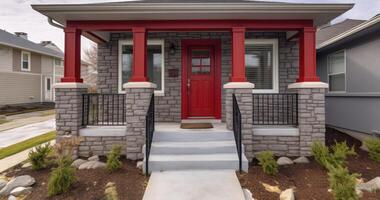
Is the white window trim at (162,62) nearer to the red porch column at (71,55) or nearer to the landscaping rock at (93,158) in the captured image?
the red porch column at (71,55)

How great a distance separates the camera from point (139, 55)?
5.13 metres

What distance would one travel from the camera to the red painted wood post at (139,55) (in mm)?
5098

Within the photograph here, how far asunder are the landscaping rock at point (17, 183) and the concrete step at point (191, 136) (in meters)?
2.17

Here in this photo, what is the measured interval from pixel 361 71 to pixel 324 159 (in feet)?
11.2

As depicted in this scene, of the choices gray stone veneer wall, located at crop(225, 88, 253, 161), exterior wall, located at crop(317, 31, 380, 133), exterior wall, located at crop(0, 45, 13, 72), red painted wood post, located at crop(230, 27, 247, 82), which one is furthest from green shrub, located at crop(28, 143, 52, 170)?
exterior wall, located at crop(0, 45, 13, 72)

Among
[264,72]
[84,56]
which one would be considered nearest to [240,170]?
[264,72]

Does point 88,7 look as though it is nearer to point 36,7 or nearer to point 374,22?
point 36,7

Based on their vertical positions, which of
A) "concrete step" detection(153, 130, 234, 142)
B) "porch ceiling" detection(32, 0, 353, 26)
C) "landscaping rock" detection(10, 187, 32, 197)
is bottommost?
"landscaping rock" detection(10, 187, 32, 197)

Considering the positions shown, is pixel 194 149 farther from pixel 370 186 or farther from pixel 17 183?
pixel 17 183

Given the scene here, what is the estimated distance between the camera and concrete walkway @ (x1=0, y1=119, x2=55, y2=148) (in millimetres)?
7375

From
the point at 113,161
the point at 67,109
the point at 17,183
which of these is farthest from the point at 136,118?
the point at 17,183

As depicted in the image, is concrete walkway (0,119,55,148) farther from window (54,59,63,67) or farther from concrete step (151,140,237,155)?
window (54,59,63,67)

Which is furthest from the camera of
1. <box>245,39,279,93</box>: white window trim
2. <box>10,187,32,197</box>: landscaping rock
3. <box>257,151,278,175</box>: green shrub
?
<box>245,39,279,93</box>: white window trim

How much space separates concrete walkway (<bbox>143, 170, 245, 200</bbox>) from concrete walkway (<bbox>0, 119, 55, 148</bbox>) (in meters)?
5.52
